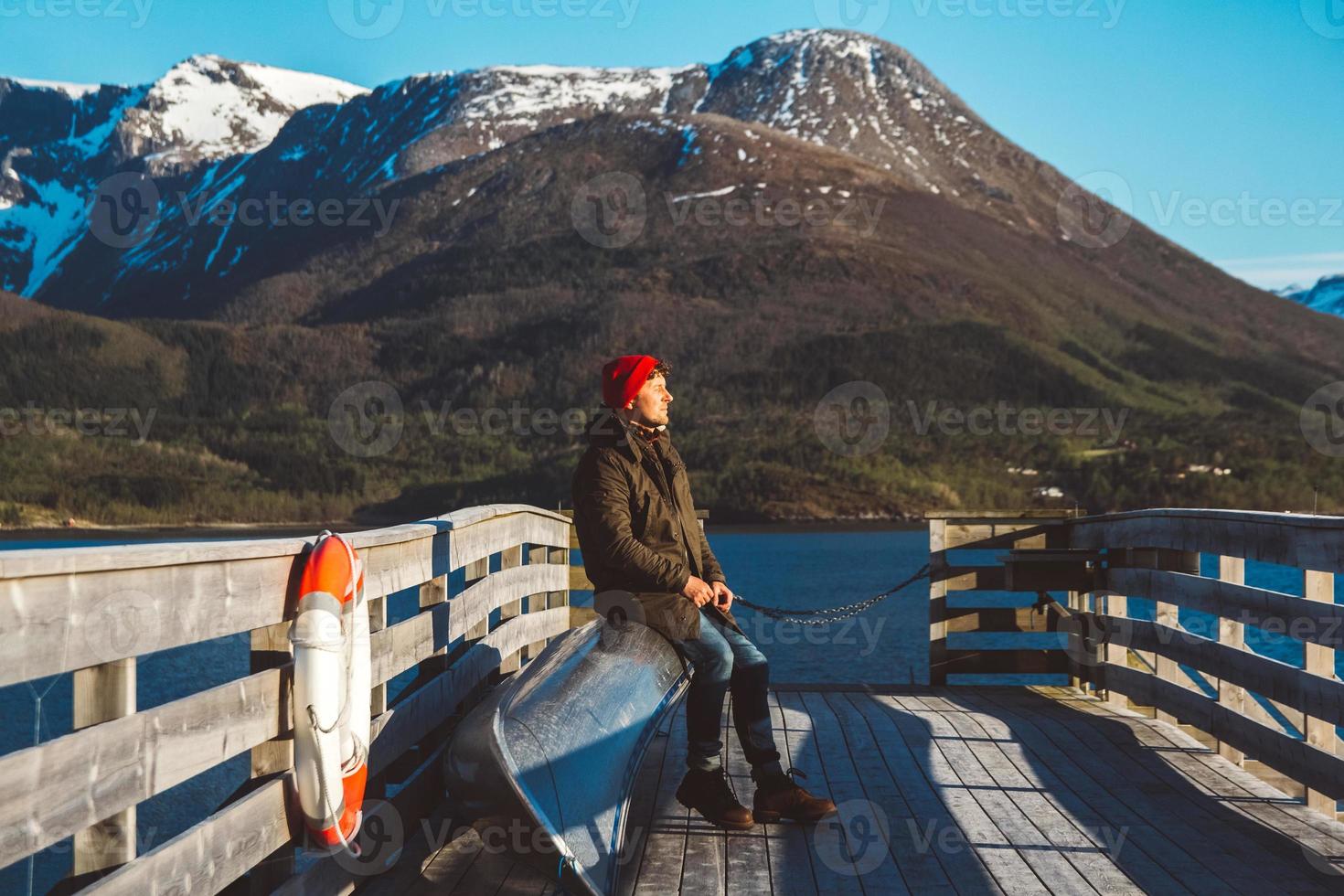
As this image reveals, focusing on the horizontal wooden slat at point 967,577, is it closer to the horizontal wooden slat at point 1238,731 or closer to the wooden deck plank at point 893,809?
the horizontal wooden slat at point 1238,731

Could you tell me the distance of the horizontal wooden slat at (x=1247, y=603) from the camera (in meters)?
5.04

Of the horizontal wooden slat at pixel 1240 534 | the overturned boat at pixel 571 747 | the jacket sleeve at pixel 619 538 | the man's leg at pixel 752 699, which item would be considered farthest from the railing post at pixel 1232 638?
the overturned boat at pixel 571 747

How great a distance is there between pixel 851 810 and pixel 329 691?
248cm

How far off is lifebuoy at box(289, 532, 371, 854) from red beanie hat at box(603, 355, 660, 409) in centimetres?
142

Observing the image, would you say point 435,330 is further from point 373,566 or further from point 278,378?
point 373,566

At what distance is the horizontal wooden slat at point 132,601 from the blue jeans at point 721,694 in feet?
4.29

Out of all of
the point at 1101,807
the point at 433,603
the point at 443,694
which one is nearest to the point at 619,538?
the point at 433,603

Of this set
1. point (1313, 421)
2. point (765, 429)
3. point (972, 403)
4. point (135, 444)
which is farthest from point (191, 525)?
point (1313, 421)

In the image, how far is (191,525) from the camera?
437 ft

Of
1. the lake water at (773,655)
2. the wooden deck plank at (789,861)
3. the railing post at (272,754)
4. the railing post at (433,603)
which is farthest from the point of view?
the lake water at (773,655)

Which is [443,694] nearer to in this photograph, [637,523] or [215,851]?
[637,523]

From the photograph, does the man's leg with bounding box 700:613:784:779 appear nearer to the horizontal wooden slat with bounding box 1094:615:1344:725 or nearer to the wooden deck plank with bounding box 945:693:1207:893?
the wooden deck plank with bounding box 945:693:1207:893

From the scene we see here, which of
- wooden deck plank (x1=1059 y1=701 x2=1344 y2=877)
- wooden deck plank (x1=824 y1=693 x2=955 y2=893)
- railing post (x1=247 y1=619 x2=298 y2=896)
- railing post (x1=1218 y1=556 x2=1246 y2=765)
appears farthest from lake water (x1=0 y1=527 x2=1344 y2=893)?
railing post (x1=1218 y1=556 x2=1246 y2=765)

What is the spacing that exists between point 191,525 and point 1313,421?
116 metres
